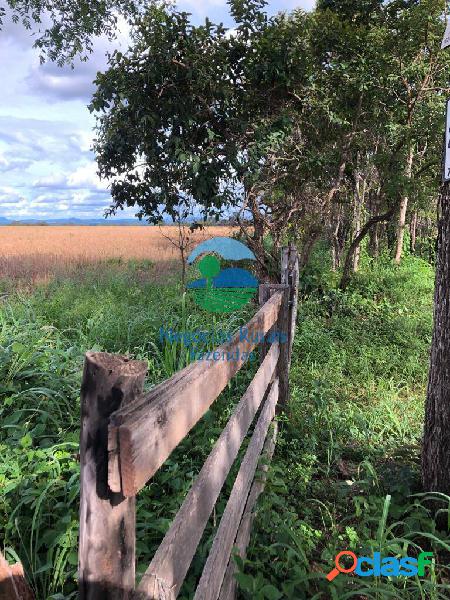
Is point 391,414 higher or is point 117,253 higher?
point 117,253

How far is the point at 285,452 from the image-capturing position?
12.1 ft

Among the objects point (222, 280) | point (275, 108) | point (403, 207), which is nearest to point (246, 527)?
point (222, 280)

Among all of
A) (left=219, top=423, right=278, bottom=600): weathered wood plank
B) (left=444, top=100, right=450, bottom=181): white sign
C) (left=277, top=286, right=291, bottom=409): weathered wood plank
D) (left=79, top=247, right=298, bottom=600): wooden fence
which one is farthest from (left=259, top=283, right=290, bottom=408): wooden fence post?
(left=79, top=247, right=298, bottom=600): wooden fence

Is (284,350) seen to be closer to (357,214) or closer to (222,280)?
(222,280)

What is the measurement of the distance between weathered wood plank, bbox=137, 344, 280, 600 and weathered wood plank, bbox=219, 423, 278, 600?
0.47m

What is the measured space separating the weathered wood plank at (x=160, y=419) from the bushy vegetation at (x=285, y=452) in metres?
0.97

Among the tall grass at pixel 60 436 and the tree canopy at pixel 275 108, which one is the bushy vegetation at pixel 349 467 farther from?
the tree canopy at pixel 275 108

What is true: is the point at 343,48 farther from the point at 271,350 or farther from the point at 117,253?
the point at 117,253

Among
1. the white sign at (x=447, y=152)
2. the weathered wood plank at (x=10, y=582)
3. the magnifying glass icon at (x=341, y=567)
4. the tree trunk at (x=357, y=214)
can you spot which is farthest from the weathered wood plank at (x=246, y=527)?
the tree trunk at (x=357, y=214)

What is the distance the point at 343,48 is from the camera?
720 cm

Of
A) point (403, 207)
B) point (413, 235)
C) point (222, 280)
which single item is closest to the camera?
point (222, 280)

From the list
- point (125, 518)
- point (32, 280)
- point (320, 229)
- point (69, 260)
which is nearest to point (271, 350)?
point (125, 518)

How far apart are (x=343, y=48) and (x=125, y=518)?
790 centimetres

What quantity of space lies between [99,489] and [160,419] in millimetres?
248
